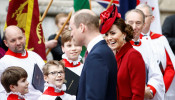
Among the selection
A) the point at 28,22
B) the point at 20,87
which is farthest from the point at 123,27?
the point at 28,22

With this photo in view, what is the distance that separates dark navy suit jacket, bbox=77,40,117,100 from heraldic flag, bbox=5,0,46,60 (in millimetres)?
2890

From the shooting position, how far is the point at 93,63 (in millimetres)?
3680

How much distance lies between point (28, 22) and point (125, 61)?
260 centimetres

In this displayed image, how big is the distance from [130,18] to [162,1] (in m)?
6.33

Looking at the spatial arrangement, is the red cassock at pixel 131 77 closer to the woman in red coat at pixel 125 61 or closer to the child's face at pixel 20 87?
the woman in red coat at pixel 125 61

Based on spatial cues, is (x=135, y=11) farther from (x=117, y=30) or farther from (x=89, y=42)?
(x=89, y=42)

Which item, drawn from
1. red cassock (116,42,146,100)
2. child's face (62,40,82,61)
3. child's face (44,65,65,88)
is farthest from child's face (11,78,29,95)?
red cassock (116,42,146,100)

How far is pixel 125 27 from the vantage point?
4598 mm

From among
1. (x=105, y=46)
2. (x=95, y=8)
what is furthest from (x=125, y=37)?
(x=95, y=8)

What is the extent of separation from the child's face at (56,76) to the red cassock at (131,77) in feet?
2.97

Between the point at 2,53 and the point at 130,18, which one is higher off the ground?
the point at 130,18

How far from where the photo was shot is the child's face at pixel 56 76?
504 cm

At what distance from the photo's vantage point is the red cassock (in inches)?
171

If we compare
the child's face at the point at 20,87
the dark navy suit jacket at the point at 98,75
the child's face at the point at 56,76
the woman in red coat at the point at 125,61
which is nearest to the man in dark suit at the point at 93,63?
the dark navy suit jacket at the point at 98,75
